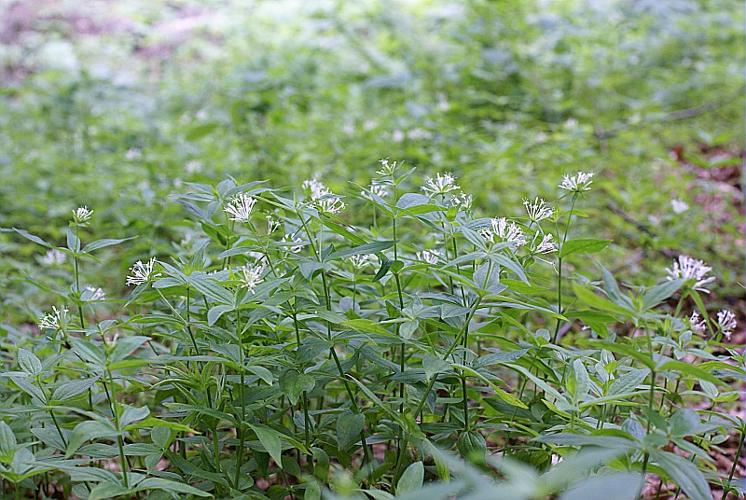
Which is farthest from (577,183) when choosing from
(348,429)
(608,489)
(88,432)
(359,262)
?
(88,432)

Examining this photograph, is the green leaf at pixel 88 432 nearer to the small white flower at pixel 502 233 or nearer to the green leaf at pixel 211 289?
the green leaf at pixel 211 289

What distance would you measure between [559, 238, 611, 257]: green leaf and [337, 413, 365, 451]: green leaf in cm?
38

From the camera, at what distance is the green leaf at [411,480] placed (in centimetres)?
85

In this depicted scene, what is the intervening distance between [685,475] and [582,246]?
1.16 feet

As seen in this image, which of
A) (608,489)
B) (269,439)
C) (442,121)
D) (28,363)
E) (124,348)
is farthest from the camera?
(442,121)

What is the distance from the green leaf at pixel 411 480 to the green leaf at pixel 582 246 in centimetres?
38

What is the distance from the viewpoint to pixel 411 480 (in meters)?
0.86

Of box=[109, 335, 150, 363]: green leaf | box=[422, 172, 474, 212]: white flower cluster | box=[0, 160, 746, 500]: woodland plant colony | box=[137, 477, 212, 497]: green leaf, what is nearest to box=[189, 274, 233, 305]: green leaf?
box=[0, 160, 746, 500]: woodland plant colony

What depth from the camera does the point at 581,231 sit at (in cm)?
239

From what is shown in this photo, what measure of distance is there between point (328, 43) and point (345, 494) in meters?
5.00

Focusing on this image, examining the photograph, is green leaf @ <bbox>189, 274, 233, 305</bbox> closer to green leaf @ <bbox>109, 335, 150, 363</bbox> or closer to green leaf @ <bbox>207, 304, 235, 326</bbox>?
green leaf @ <bbox>207, 304, 235, 326</bbox>

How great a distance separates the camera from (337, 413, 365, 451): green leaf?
1.02 m

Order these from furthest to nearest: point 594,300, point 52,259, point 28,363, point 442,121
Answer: point 442,121
point 52,259
point 28,363
point 594,300

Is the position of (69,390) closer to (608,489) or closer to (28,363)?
(28,363)
